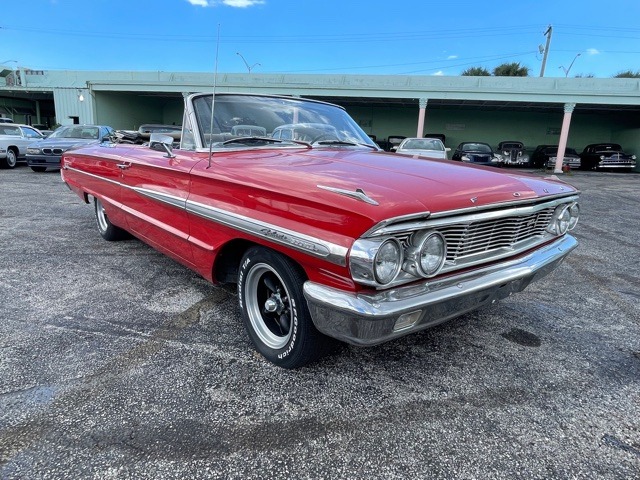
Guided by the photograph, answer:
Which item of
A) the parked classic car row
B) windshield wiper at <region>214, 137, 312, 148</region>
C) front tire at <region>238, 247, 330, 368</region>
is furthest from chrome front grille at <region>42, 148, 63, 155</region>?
the parked classic car row

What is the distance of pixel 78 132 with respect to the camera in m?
12.8

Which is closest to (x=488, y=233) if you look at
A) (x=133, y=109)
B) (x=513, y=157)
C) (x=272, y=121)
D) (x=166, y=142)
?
(x=272, y=121)

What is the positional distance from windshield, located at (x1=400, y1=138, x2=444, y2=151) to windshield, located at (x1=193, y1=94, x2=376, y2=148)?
9.50 m

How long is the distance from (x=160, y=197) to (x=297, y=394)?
1832mm

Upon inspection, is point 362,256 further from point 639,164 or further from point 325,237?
point 639,164

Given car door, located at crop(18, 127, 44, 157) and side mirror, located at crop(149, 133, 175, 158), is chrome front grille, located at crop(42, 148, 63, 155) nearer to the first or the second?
car door, located at crop(18, 127, 44, 157)

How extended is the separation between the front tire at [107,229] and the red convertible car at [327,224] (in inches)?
65.2

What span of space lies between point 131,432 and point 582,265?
4814 mm

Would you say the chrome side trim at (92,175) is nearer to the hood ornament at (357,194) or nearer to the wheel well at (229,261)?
the wheel well at (229,261)

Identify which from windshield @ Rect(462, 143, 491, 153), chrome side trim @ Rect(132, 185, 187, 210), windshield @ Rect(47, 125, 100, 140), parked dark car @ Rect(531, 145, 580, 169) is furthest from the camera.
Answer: parked dark car @ Rect(531, 145, 580, 169)

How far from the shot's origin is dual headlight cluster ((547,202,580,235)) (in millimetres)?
2858

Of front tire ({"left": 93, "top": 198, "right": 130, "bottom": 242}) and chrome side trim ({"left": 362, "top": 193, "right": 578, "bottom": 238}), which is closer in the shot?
chrome side trim ({"left": 362, "top": 193, "right": 578, "bottom": 238})

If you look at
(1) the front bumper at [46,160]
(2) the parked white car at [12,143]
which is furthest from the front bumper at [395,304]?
(2) the parked white car at [12,143]

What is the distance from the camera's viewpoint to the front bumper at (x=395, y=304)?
1793 mm
